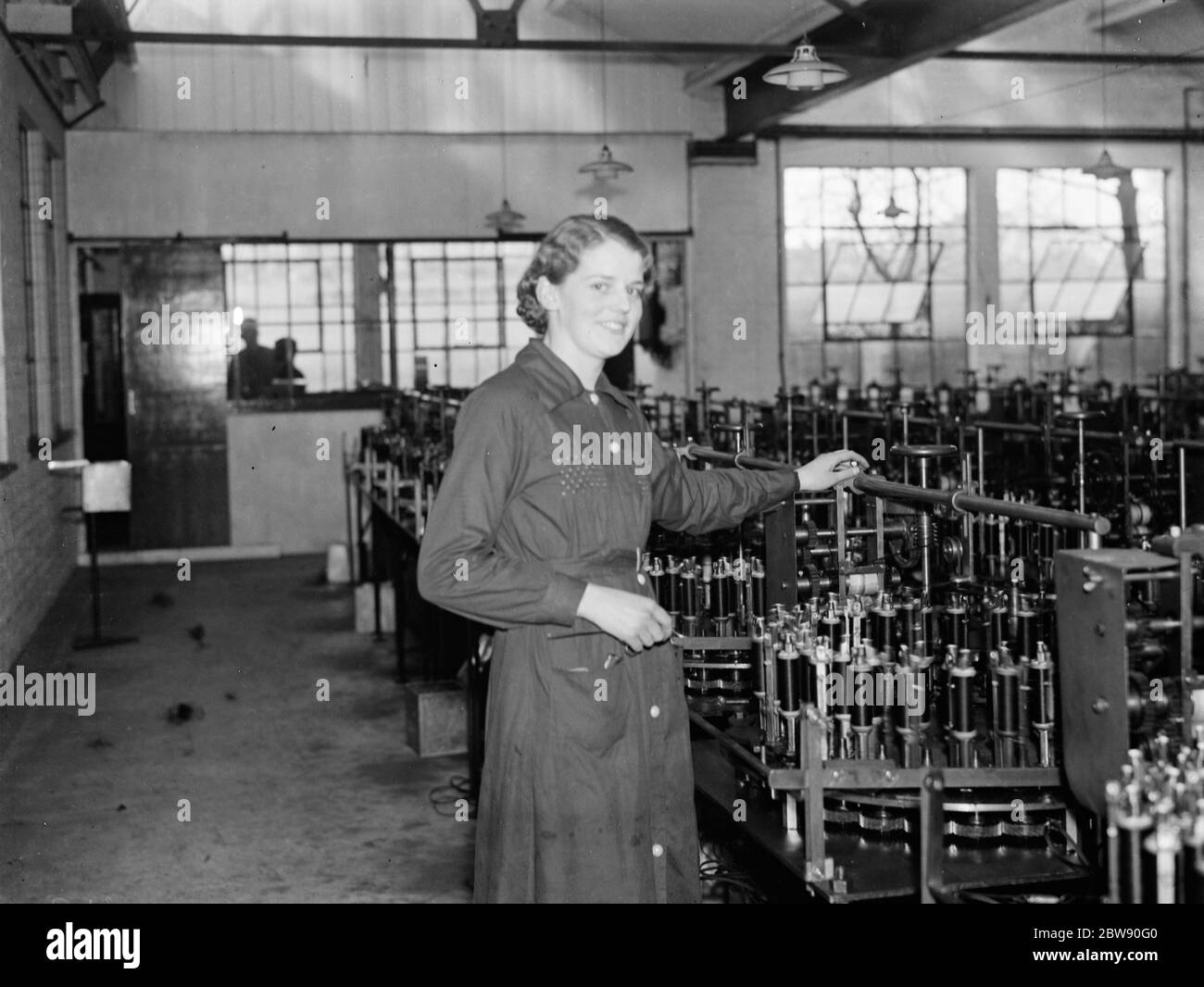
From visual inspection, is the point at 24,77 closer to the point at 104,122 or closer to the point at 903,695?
the point at 104,122

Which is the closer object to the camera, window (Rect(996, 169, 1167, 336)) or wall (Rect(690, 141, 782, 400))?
wall (Rect(690, 141, 782, 400))

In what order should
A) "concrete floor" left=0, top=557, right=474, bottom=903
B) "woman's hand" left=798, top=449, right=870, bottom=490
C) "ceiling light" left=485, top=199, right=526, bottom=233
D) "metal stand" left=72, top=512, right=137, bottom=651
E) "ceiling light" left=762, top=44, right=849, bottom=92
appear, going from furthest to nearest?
"ceiling light" left=485, top=199, right=526, bottom=233, "metal stand" left=72, top=512, right=137, bottom=651, "ceiling light" left=762, top=44, right=849, bottom=92, "concrete floor" left=0, top=557, right=474, bottom=903, "woman's hand" left=798, top=449, right=870, bottom=490

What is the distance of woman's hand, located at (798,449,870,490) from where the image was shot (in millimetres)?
2598

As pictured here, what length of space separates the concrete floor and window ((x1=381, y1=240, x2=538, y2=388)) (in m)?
3.92

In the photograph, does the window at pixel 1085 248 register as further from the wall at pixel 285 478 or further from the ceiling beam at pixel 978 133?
the wall at pixel 285 478

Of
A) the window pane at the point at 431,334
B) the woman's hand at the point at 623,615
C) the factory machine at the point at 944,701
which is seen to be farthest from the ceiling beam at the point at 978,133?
the woman's hand at the point at 623,615

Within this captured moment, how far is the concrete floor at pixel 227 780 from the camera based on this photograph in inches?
156

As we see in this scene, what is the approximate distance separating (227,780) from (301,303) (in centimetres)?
670
